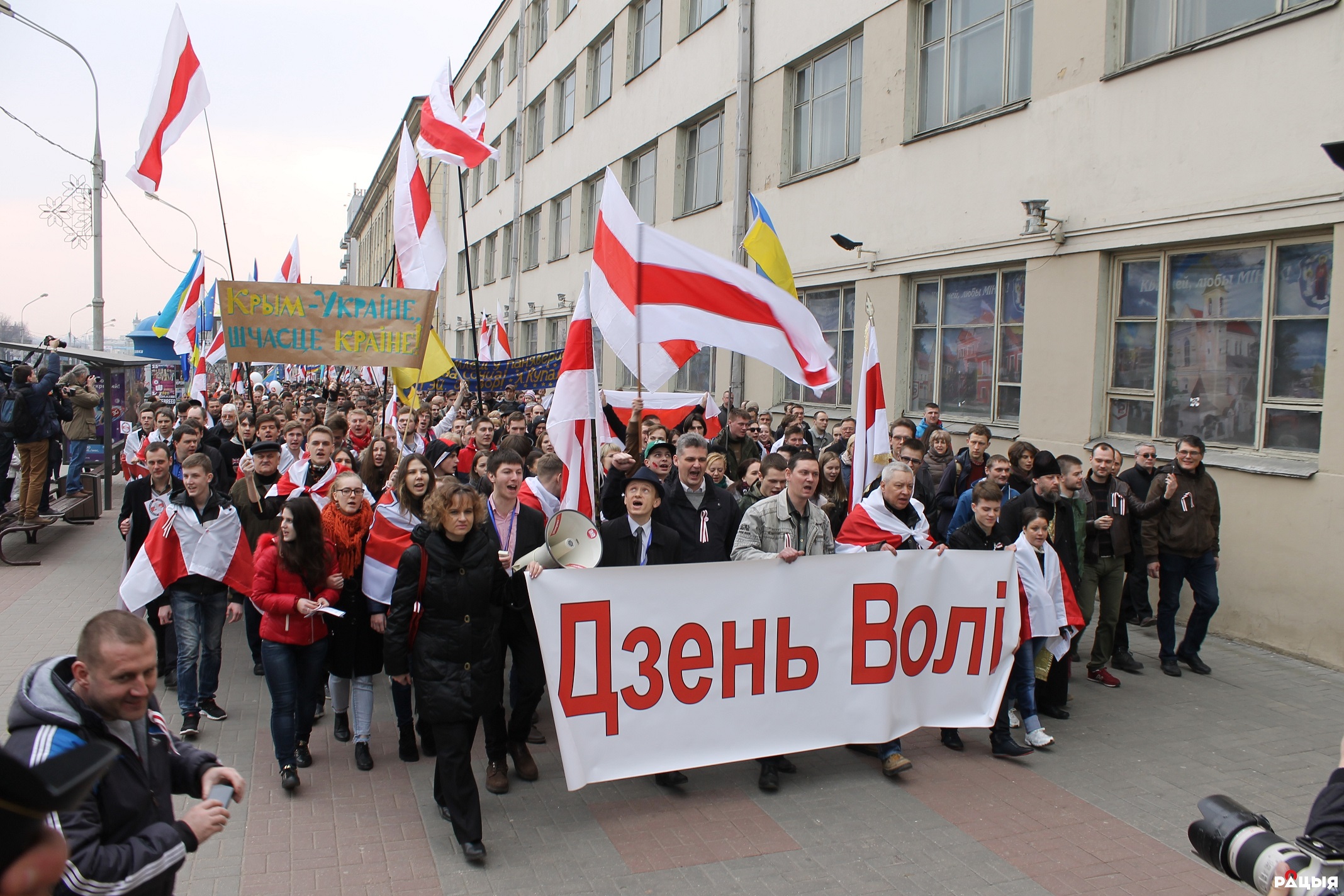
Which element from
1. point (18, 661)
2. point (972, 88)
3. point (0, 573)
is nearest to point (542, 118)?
point (972, 88)

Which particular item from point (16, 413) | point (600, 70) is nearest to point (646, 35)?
point (600, 70)

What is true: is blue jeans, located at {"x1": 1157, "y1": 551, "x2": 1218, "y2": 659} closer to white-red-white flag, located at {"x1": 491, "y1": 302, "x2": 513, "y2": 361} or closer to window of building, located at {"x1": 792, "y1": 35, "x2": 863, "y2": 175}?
window of building, located at {"x1": 792, "y1": 35, "x2": 863, "y2": 175}

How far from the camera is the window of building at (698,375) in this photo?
1905 cm

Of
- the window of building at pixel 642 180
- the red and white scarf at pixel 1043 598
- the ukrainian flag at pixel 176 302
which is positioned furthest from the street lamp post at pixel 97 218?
the red and white scarf at pixel 1043 598

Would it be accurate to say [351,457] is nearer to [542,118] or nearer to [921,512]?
[921,512]

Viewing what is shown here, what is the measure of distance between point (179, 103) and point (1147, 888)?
10963mm

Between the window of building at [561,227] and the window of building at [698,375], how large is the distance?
28.9 ft

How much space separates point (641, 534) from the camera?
5.73 metres

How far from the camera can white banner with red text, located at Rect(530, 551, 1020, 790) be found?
200 inches

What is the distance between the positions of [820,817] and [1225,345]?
6.32 m

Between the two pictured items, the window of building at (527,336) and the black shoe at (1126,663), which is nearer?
the black shoe at (1126,663)

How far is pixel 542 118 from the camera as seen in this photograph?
103ft

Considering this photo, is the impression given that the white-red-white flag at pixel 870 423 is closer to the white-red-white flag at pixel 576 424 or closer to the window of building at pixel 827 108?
the white-red-white flag at pixel 576 424

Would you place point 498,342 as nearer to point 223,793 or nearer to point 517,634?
point 517,634
